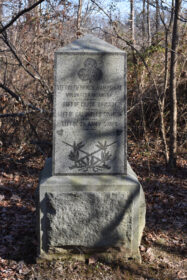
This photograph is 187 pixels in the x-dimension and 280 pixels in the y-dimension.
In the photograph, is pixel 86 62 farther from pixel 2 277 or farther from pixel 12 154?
→ pixel 12 154

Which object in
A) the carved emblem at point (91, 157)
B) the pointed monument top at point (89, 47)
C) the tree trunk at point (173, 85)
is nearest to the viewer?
the pointed monument top at point (89, 47)

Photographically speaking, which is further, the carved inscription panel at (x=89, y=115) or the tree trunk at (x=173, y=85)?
the tree trunk at (x=173, y=85)

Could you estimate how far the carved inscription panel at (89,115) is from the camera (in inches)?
113

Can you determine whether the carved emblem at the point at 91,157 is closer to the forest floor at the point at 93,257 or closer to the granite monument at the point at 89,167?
the granite monument at the point at 89,167

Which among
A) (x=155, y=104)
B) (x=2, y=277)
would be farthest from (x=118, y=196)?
(x=155, y=104)

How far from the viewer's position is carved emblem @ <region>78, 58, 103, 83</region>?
2.87m

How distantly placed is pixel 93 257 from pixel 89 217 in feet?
1.34

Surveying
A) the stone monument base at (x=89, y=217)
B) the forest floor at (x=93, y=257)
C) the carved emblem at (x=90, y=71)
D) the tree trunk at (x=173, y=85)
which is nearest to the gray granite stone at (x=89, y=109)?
the carved emblem at (x=90, y=71)

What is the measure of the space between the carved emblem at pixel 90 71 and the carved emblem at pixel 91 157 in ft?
1.96

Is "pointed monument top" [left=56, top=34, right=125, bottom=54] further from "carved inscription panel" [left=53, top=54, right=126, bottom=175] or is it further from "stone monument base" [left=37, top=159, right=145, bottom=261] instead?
"stone monument base" [left=37, top=159, right=145, bottom=261]

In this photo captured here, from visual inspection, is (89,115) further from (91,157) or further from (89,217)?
(89,217)

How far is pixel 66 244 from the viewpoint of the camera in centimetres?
299

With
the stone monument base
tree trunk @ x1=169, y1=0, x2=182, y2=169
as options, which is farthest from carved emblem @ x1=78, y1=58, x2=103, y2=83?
tree trunk @ x1=169, y1=0, x2=182, y2=169

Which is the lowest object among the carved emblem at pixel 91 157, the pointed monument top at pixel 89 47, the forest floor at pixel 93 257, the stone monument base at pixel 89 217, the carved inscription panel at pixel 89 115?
the forest floor at pixel 93 257
